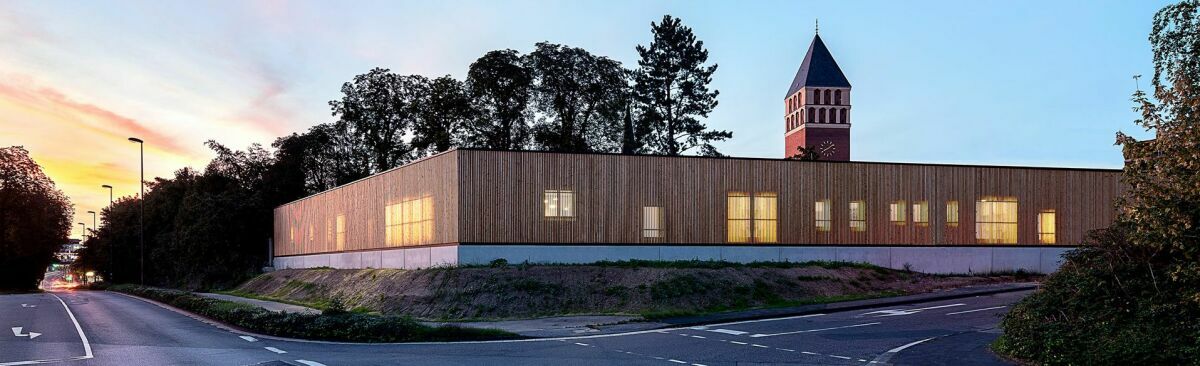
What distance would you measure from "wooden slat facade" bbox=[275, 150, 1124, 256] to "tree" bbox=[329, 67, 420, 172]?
1119 inches

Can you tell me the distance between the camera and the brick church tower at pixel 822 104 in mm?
105062

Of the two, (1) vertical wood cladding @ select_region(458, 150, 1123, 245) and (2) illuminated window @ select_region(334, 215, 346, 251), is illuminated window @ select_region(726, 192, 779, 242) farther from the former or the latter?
(2) illuminated window @ select_region(334, 215, 346, 251)

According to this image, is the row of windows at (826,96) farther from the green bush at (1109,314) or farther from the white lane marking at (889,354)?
the green bush at (1109,314)

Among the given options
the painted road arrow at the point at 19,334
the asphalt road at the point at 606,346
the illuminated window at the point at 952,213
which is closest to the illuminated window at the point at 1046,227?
the illuminated window at the point at 952,213

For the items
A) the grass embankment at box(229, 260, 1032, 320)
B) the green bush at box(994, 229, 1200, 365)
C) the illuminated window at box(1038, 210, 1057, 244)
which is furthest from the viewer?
the illuminated window at box(1038, 210, 1057, 244)

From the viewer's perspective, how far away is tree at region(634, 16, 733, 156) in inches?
2933

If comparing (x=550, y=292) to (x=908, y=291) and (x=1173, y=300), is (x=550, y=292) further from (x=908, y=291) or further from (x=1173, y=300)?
(x=1173, y=300)

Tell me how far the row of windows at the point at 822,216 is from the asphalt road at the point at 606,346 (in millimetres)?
12335

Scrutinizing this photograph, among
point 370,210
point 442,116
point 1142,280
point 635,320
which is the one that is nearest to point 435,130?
point 442,116

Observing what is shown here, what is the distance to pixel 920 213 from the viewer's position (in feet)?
137

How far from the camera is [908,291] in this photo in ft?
112

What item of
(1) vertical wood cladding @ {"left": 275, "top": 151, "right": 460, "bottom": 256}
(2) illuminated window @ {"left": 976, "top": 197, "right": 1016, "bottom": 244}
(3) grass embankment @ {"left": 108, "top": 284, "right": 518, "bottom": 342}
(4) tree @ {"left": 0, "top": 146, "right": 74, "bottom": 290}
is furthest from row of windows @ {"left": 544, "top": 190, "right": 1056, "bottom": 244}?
(4) tree @ {"left": 0, "top": 146, "right": 74, "bottom": 290}

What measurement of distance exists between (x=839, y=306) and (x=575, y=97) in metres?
41.6

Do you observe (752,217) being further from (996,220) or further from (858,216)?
(996,220)
